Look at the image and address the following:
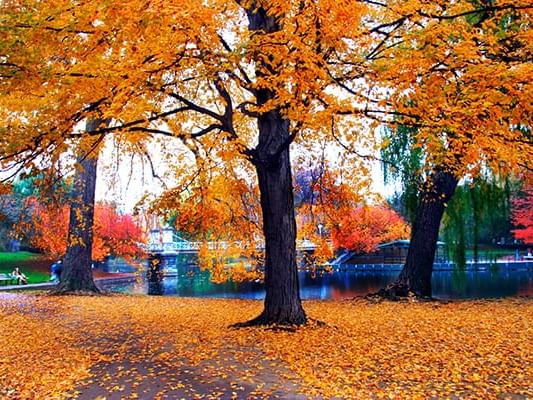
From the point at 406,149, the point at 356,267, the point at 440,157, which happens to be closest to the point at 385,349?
the point at 440,157

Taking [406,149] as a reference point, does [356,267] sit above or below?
below

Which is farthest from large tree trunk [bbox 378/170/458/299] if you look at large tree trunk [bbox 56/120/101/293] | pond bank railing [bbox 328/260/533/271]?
pond bank railing [bbox 328/260/533/271]

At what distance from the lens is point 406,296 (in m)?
11.7

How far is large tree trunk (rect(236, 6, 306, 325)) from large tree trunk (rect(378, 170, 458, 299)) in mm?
5110

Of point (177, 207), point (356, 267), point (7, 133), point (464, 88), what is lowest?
point (356, 267)

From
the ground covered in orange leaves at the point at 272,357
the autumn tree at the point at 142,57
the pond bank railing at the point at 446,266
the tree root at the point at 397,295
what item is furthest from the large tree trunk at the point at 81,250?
the pond bank railing at the point at 446,266

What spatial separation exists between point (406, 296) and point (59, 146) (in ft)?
28.4

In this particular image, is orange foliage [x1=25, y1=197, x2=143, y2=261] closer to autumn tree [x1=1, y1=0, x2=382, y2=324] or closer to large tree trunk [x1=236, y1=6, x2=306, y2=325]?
large tree trunk [x1=236, y1=6, x2=306, y2=325]

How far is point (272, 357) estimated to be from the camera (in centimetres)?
564

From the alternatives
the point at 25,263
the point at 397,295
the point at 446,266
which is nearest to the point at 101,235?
the point at 25,263

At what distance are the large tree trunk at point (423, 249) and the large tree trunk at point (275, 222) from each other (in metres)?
5.11

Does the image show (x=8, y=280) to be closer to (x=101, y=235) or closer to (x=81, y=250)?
(x=101, y=235)

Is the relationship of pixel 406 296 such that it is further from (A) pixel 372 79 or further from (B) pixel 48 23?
(B) pixel 48 23

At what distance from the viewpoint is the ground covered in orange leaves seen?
14.8ft
